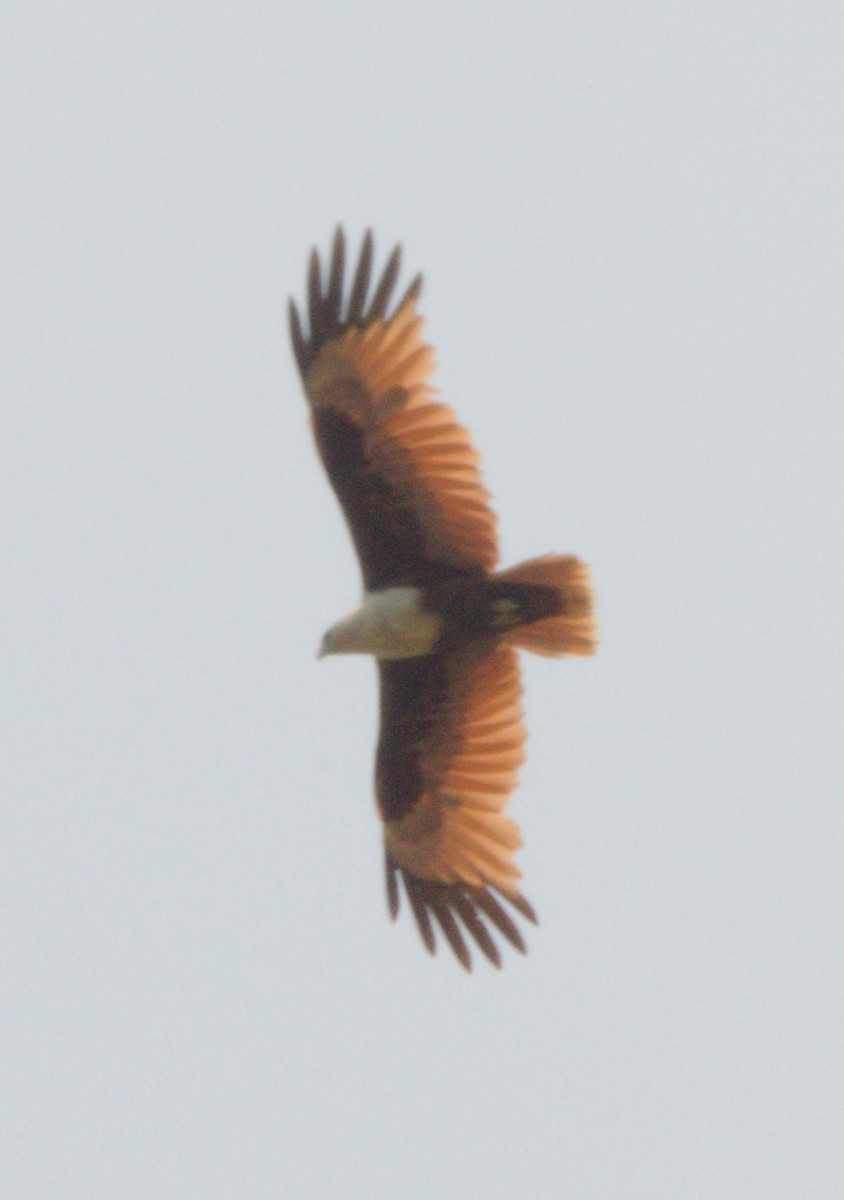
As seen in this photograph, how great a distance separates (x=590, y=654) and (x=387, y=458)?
1.26 meters

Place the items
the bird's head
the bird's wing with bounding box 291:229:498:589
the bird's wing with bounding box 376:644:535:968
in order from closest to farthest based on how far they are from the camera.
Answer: the bird's wing with bounding box 291:229:498:589 → the bird's head → the bird's wing with bounding box 376:644:535:968

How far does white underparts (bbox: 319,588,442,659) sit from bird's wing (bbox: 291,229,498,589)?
201 mm

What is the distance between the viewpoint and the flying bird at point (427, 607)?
35.9 ft

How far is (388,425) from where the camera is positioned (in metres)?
11.0

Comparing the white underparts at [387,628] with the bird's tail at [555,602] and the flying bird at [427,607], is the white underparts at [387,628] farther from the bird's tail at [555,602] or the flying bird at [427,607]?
the bird's tail at [555,602]

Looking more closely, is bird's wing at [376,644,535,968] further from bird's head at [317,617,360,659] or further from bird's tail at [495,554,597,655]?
bird's head at [317,617,360,659]

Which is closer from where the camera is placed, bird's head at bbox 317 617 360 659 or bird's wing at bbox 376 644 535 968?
bird's head at bbox 317 617 360 659

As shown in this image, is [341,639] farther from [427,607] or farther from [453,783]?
[453,783]

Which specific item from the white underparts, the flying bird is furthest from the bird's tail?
the white underparts

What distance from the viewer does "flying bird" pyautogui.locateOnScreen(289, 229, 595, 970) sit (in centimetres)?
1094

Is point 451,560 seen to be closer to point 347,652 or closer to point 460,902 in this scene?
point 347,652

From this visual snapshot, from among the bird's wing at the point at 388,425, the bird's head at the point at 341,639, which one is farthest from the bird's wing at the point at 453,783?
the bird's wing at the point at 388,425

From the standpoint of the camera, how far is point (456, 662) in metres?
11.5

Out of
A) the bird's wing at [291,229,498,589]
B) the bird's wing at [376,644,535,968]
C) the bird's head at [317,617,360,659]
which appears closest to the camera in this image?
the bird's wing at [291,229,498,589]
